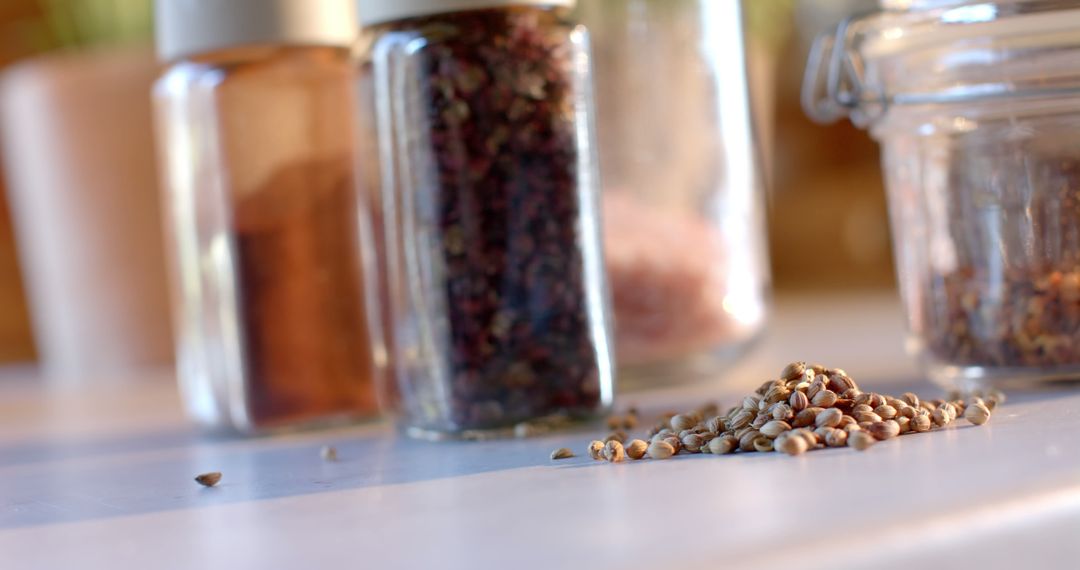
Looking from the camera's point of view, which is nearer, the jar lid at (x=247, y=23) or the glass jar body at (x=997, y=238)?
the glass jar body at (x=997, y=238)

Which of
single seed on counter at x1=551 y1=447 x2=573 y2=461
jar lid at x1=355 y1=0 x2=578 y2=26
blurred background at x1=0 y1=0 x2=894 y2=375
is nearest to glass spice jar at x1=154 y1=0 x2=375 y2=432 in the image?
jar lid at x1=355 y1=0 x2=578 y2=26

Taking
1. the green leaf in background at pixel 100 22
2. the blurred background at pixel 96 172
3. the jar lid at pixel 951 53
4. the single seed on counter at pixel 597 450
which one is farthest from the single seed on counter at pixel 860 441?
the green leaf in background at pixel 100 22

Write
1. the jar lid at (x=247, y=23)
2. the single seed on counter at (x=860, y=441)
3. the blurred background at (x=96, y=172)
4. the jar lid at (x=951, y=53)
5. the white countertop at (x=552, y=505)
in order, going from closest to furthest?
the white countertop at (x=552, y=505) → the single seed on counter at (x=860, y=441) → the jar lid at (x=951, y=53) → the jar lid at (x=247, y=23) → the blurred background at (x=96, y=172)

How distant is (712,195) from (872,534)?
0.53m

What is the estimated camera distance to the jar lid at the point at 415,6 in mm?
635

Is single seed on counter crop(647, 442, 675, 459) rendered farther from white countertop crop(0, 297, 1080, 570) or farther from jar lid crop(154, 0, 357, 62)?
jar lid crop(154, 0, 357, 62)

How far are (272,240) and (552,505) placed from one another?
1.17 feet

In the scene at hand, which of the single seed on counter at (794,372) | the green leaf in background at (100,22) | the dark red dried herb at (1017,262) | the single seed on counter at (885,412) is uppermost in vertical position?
the green leaf in background at (100,22)

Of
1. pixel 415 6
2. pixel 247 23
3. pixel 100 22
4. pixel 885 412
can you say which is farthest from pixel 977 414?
pixel 100 22

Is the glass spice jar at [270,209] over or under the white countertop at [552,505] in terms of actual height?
over

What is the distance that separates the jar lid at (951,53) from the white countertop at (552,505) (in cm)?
16

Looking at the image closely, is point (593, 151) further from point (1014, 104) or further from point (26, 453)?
point (26, 453)

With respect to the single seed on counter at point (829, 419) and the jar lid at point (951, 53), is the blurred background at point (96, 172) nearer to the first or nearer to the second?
the jar lid at point (951, 53)

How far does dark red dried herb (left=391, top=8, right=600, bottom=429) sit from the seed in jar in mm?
192
